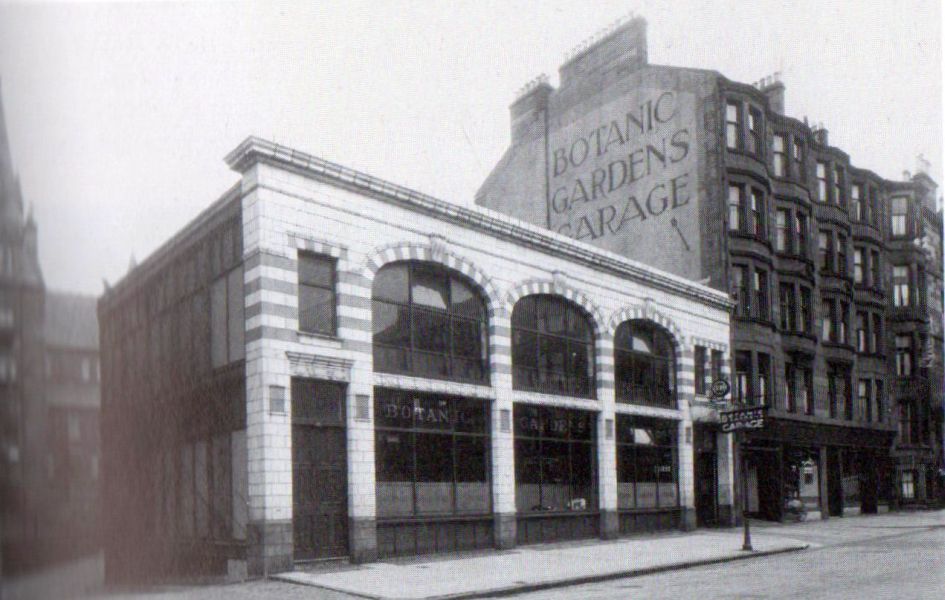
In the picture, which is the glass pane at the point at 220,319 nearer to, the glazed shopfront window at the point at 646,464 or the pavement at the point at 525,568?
the pavement at the point at 525,568

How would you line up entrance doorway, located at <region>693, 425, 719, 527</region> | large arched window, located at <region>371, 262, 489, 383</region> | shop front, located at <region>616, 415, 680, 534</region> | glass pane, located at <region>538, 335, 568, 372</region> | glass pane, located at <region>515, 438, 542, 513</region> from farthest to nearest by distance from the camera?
entrance doorway, located at <region>693, 425, 719, 527</region> < shop front, located at <region>616, 415, 680, 534</region> < glass pane, located at <region>538, 335, 568, 372</region> < glass pane, located at <region>515, 438, 542, 513</region> < large arched window, located at <region>371, 262, 489, 383</region>

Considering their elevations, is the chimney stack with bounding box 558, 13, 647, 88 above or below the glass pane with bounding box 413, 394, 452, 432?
above

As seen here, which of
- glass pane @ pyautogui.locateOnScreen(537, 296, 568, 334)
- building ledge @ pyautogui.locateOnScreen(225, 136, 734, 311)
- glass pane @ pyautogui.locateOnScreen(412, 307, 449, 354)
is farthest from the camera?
glass pane @ pyautogui.locateOnScreen(537, 296, 568, 334)

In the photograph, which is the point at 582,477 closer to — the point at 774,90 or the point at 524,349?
the point at 524,349

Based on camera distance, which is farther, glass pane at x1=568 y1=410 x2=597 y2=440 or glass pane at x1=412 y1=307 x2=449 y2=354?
glass pane at x1=568 y1=410 x2=597 y2=440

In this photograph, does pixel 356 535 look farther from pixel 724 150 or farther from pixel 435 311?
pixel 724 150

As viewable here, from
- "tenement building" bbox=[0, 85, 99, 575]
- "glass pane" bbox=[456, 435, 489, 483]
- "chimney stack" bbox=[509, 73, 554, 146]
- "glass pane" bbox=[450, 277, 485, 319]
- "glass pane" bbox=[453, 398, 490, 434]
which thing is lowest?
"glass pane" bbox=[456, 435, 489, 483]

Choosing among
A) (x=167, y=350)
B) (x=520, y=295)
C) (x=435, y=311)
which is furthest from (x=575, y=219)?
(x=167, y=350)

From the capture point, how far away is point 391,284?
1631 cm

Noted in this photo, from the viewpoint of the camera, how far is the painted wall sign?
26922 mm

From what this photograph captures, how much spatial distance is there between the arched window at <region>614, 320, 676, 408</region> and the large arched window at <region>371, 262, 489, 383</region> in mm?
5176

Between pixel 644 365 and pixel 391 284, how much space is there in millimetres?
9110

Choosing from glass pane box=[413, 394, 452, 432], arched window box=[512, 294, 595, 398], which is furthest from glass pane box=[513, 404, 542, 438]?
glass pane box=[413, 394, 452, 432]

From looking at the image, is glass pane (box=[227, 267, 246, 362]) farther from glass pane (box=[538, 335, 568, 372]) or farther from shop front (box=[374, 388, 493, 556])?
glass pane (box=[538, 335, 568, 372])
